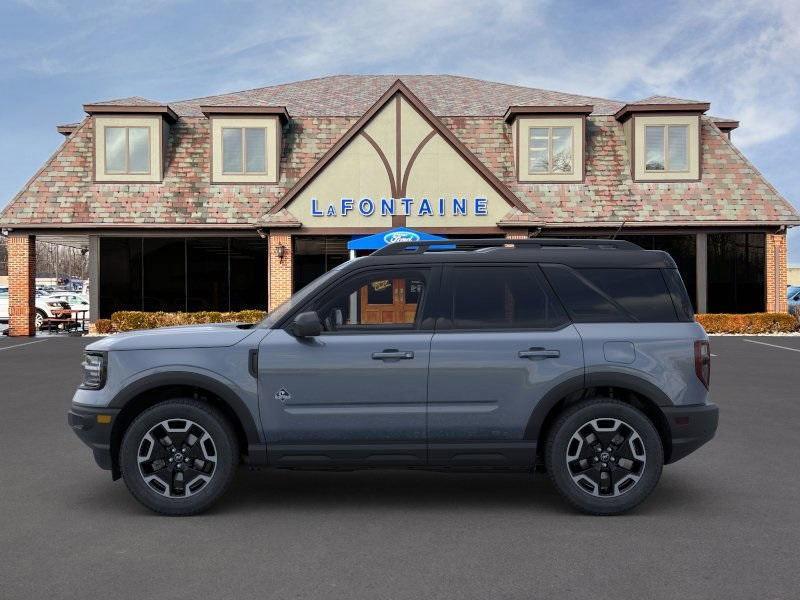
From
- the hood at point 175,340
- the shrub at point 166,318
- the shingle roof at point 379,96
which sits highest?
the shingle roof at point 379,96

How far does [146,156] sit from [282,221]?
5.28 metres

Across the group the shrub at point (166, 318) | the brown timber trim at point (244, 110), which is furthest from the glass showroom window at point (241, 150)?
the shrub at point (166, 318)

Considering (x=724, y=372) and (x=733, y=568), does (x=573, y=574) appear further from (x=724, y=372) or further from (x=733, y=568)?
(x=724, y=372)

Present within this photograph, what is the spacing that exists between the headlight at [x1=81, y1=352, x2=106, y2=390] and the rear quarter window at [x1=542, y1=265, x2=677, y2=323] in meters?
3.30

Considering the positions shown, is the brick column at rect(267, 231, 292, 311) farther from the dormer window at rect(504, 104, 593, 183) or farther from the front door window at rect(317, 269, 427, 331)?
the front door window at rect(317, 269, 427, 331)

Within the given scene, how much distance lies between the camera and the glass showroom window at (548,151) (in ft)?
86.0

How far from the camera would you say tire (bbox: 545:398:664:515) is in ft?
18.9

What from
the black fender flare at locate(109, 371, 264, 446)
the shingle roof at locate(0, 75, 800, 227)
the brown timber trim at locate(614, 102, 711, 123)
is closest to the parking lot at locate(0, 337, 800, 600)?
the black fender flare at locate(109, 371, 264, 446)

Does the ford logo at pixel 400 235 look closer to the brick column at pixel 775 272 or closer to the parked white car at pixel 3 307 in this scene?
the brick column at pixel 775 272

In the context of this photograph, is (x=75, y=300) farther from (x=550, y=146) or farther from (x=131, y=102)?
(x=550, y=146)

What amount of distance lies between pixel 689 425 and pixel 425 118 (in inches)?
774

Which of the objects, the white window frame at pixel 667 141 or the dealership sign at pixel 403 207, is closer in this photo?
the dealership sign at pixel 403 207

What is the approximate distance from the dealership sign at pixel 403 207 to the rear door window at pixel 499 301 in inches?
732

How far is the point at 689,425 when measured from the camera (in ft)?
19.1
